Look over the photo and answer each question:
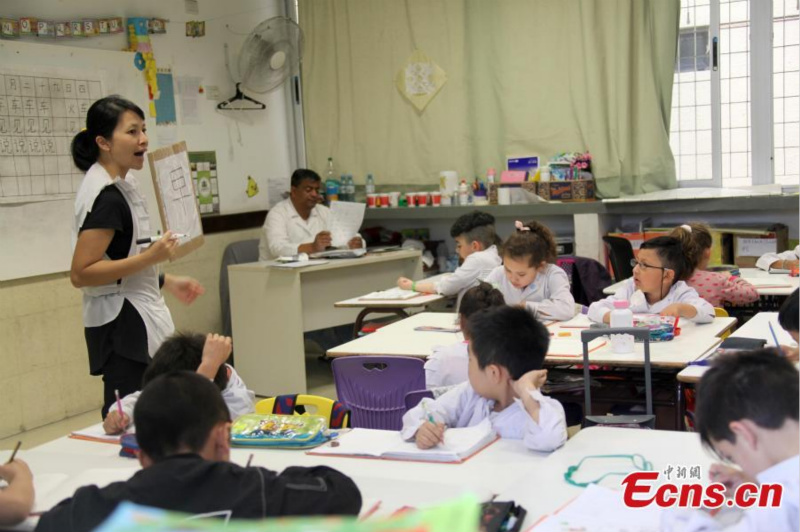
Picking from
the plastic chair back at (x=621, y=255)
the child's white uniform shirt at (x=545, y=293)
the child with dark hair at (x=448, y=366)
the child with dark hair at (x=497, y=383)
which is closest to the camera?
the child with dark hair at (x=497, y=383)

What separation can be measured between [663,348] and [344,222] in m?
3.34

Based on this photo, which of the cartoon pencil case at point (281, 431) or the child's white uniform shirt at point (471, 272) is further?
the child's white uniform shirt at point (471, 272)

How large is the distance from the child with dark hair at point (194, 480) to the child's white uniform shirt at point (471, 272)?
133 inches

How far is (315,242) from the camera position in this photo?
6301 millimetres

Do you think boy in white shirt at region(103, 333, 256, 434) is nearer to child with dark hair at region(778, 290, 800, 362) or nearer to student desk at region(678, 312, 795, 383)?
student desk at region(678, 312, 795, 383)

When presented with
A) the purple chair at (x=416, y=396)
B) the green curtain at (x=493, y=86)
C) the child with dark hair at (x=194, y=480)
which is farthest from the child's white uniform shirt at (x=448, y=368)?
the green curtain at (x=493, y=86)

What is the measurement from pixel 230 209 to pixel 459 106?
1917 mm

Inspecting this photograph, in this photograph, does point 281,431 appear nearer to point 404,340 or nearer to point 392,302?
point 404,340

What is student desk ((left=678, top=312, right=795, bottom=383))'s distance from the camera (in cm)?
304

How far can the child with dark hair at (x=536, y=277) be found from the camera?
4.34 metres

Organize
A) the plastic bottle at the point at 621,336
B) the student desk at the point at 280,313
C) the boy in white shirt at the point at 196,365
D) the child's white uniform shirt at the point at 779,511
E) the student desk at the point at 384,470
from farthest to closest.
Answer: the student desk at the point at 280,313, the plastic bottle at the point at 621,336, the boy in white shirt at the point at 196,365, the student desk at the point at 384,470, the child's white uniform shirt at the point at 779,511

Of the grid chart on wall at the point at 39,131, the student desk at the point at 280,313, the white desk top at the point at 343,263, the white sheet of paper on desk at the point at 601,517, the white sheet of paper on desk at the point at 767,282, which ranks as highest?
the grid chart on wall at the point at 39,131

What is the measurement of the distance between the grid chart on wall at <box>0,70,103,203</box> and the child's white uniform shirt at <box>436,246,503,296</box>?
7.68 feet

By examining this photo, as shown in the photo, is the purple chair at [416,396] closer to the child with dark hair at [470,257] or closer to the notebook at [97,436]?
the notebook at [97,436]
